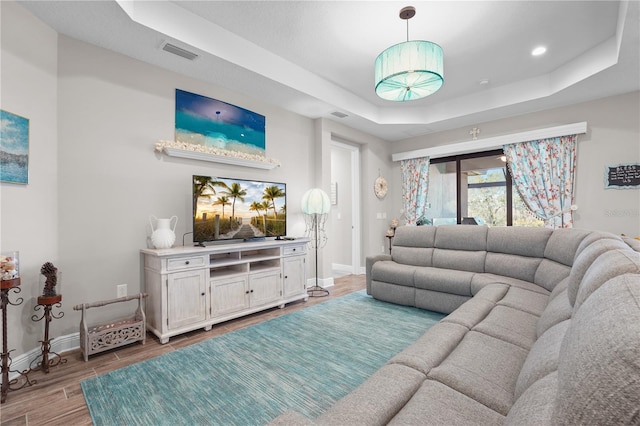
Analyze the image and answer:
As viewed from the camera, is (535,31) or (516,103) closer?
(535,31)

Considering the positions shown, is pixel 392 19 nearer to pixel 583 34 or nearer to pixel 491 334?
pixel 583 34

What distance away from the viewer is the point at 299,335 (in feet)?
9.21

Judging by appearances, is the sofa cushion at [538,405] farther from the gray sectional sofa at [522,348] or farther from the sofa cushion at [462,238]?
the sofa cushion at [462,238]

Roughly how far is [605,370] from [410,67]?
8.37ft

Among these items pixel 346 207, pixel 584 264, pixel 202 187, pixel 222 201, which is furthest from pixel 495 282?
pixel 346 207

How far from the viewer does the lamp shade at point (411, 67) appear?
250cm

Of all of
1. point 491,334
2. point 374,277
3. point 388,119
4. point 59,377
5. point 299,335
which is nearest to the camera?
point 491,334

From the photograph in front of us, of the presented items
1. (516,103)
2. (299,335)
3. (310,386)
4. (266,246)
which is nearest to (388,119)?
(516,103)

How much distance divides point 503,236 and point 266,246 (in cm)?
278

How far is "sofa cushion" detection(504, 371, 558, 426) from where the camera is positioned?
70 cm

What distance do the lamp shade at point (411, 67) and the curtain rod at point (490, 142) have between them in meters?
2.75

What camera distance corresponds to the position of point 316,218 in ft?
15.4

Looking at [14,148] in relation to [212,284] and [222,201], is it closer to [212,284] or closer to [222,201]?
[222,201]

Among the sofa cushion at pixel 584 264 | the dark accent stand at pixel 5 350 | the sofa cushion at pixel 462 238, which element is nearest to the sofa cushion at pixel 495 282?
the sofa cushion at pixel 462 238
